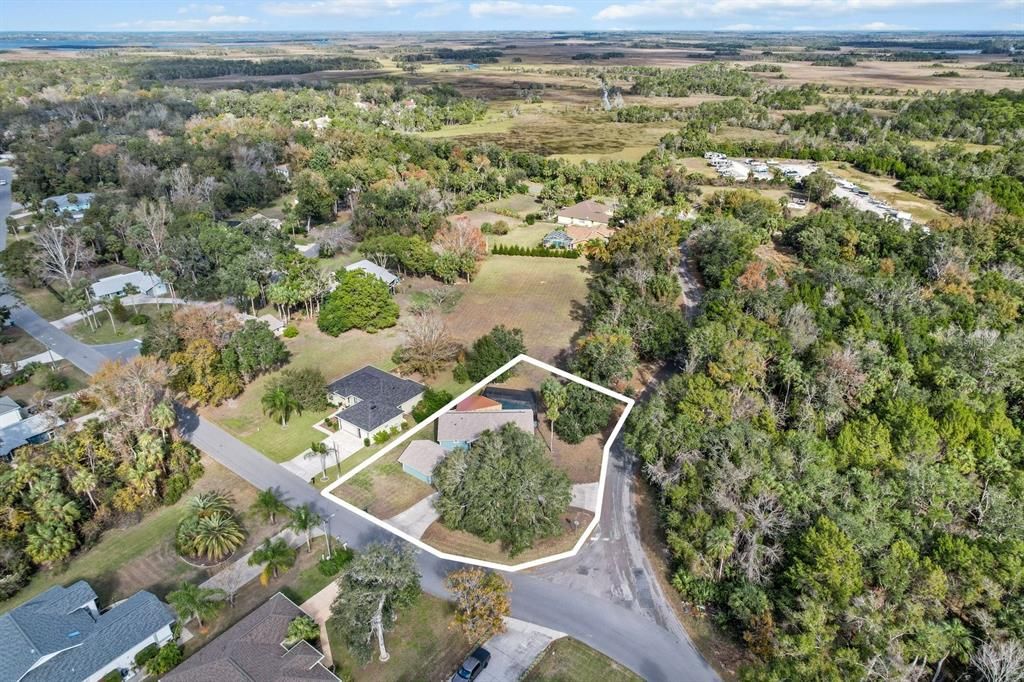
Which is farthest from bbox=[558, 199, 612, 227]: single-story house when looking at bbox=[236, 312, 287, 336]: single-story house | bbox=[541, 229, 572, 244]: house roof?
bbox=[236, 312, 287, 336]: single-story house

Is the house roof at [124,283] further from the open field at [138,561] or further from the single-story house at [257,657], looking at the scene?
the single-story house at [257,657]

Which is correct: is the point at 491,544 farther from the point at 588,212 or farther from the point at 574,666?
the point at 588,212

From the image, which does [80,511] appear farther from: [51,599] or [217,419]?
[217,419]

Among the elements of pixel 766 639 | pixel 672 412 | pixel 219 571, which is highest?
pixel 672 412

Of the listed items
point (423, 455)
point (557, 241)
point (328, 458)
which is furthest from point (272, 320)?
point (557, 241)

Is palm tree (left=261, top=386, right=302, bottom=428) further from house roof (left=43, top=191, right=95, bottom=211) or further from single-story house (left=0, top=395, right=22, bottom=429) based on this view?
house roof (left=43, top=191, right=95, bottom=211)

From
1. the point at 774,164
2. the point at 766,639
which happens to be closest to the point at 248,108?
the point at 774,164
